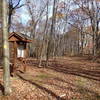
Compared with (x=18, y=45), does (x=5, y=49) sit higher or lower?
lower

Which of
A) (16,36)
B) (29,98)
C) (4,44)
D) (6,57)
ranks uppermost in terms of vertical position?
(16,36)

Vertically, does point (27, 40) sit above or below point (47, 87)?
above

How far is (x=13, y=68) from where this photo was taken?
1020 centimetres

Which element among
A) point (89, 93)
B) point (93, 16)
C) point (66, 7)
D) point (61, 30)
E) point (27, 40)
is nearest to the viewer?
point (89, 93)

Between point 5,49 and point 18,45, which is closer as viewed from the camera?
point 5,49

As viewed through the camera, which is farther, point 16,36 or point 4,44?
point 16,36

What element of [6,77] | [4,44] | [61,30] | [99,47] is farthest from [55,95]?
[61,30]

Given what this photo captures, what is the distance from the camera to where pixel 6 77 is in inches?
239

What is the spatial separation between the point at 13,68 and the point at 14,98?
450cm

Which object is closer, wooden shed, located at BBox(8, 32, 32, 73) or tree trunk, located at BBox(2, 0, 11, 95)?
tree trunk, located at BBox(2, 0, 11, 95)

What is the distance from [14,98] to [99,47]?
2165 cm

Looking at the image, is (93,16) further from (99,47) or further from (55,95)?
(55,95)

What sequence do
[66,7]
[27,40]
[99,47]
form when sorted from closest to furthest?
[27,40], [99,47], [66,7]

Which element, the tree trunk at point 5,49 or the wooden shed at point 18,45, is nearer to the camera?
the tree trunk at point 5,49
